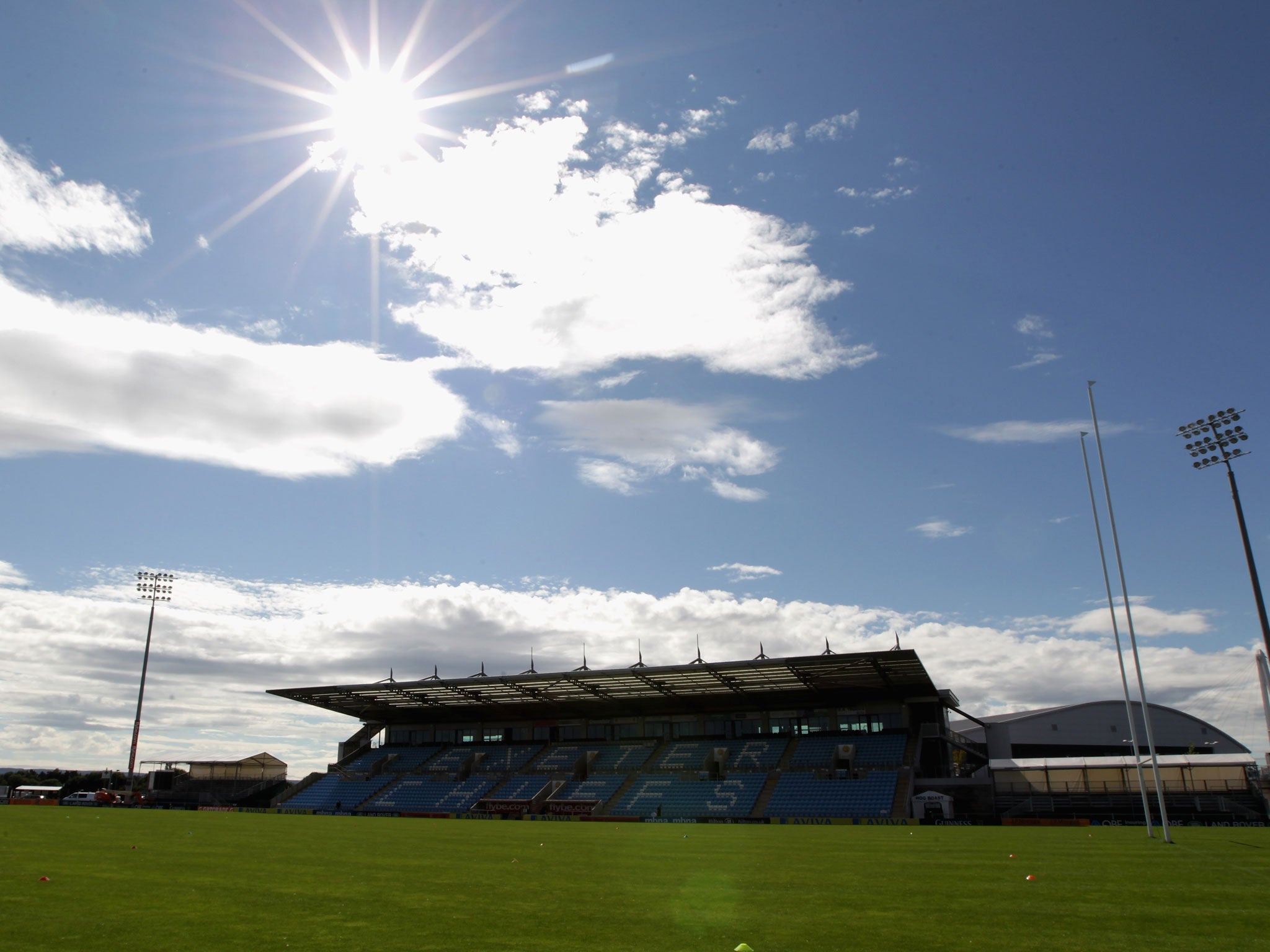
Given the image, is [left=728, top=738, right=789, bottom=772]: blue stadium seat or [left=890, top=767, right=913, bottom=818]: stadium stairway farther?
[left=728, top=738, right=789, bottom=772]: blue stadium seat

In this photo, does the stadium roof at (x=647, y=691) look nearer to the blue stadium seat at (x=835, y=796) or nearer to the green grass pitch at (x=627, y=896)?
the blue stadium seat at (x=835, y=796)

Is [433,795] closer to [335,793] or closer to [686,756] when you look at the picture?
[335,793]

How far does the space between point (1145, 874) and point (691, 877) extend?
9377 millimetres

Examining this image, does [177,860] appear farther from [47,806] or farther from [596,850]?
[47,806]

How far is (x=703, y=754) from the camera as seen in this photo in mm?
69125

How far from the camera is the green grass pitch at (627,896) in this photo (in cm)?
1021

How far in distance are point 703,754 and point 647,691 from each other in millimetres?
6579

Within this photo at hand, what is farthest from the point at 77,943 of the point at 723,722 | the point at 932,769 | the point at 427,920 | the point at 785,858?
the point at 723,722

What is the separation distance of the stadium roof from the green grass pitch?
100 feet

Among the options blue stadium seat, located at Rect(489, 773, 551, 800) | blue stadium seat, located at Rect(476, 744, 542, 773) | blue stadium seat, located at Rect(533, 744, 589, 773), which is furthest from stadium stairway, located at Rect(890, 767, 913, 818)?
blue stadium seat, located at Rect(476, 744, 542, 773)

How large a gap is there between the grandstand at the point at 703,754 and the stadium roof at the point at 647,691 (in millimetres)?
206

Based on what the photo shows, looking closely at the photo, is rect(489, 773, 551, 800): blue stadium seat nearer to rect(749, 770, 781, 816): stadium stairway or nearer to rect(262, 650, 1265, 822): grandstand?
rect(262, 650, 1265, 822): grandstand

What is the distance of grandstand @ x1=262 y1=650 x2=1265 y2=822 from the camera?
5725 centimetres

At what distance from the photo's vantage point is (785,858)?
22.8 meters
